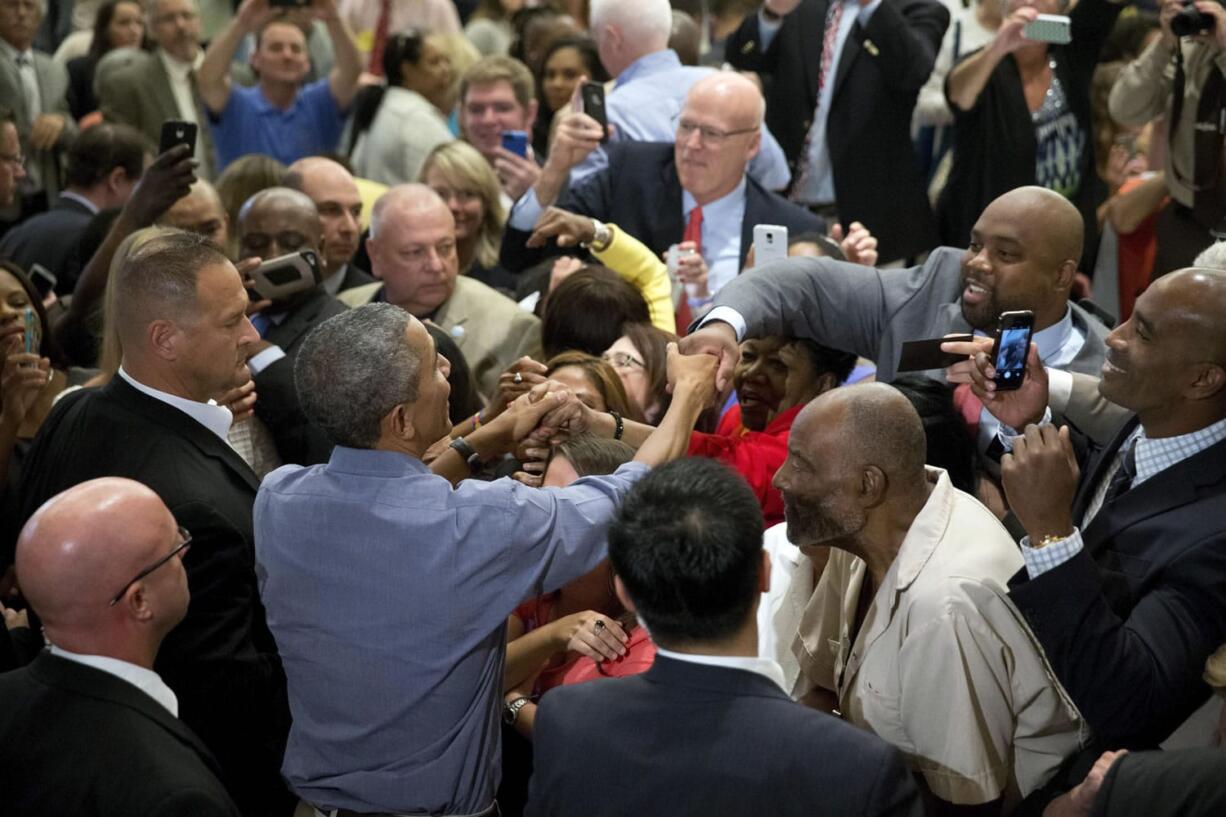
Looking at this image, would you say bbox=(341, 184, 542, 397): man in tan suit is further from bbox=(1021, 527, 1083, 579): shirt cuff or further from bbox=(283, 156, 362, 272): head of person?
bbox=(1021, 527, 1083, 579): shirt cuff

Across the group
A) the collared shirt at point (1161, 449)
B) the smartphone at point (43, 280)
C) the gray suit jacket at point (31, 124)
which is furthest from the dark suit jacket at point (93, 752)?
the gray suit jacket at point (31, 124)

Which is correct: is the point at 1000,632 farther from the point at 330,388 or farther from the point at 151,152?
the point at 151,152

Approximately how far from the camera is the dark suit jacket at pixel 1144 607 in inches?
112

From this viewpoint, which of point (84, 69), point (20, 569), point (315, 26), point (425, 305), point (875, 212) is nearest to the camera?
point (20, 569)

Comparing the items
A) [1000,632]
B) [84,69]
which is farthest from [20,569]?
[84,69]

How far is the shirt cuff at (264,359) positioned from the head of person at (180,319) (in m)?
0.88

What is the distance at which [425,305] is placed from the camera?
537cm

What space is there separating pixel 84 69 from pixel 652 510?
23.2ft

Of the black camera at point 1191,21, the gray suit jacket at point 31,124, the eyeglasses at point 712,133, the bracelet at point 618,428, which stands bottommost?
the gray suit jacket at point 31,124

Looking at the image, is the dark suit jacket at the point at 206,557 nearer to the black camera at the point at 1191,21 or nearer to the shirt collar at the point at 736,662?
the shirt collar at the point at 736,662

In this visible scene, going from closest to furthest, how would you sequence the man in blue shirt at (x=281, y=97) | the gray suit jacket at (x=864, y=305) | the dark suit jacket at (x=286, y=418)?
the gray suit jacket at (x=864, y=305) → the dark suit jacket at (x=286, y=418) → the man in blue shirt at (x=281, y=97)

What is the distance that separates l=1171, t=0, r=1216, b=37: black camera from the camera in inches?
209

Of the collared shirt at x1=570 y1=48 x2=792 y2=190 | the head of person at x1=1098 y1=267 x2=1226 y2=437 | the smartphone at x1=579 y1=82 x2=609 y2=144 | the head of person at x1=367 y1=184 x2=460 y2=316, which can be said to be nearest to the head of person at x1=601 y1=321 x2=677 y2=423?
the head of person at x1=367 y1=184 x2=460 y2=316

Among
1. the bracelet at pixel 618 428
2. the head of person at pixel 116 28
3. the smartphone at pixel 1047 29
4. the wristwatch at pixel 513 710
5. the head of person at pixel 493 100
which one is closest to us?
the wristwatch at pixel 513 710
